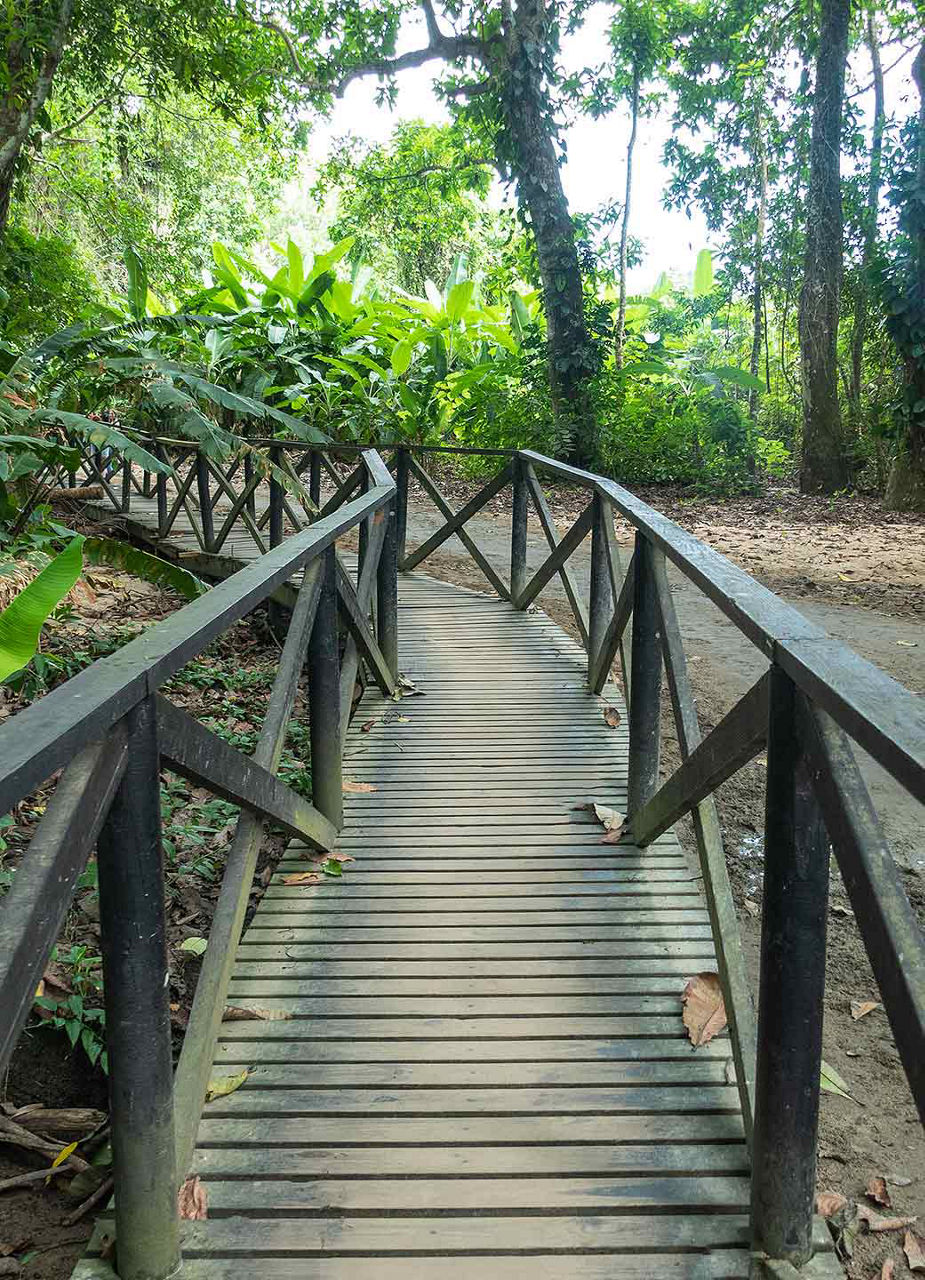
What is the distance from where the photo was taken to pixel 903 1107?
247 cm

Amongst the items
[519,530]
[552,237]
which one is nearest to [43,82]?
[519,530]

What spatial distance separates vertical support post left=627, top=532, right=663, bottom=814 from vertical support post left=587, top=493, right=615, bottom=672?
1.43 metres

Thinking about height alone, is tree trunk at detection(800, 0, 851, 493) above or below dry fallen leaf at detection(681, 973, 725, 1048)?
above

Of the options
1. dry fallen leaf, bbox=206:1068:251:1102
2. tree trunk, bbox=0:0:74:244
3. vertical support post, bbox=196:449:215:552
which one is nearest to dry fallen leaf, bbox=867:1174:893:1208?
dry fallen leaf, bbox=206:1068:251:1102

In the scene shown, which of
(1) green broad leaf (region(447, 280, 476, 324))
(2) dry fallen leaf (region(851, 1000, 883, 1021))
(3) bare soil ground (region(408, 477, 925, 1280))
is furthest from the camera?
(1) green broad leaf (region(447, 280, 476, 324))

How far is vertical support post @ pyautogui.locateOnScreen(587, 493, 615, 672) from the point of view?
473cm

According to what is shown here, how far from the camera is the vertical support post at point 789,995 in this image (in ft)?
5.31

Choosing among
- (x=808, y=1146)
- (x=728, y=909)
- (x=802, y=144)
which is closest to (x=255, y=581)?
(x=728, y=909)

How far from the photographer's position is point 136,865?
61.4 inches

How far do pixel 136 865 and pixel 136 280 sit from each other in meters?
9.60

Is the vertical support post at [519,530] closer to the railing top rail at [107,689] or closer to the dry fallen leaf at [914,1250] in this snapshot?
the railing top rail at [107,689]

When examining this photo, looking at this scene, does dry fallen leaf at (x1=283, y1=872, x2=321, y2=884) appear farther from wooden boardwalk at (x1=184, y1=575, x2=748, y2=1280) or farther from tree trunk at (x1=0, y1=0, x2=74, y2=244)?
tree trunk at (x1=0, y1=0, x2=74, y2=244)

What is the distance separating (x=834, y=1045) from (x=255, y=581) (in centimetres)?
195

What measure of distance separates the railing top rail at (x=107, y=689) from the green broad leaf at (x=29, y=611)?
1.38 meters
